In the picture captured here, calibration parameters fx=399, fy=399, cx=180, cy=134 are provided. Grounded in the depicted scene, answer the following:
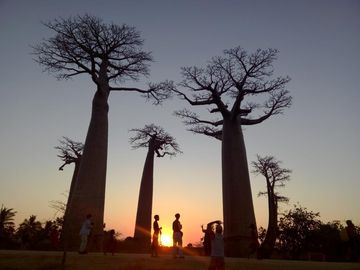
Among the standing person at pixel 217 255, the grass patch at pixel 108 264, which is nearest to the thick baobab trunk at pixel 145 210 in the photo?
the grass patch at pixel 108 264

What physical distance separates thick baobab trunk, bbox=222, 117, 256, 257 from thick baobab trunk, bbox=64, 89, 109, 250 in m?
4.36

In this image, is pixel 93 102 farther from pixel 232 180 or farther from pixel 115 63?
pixel 232 180

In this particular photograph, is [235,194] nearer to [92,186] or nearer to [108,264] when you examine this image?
[92,186]

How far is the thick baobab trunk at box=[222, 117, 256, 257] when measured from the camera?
1338 cm

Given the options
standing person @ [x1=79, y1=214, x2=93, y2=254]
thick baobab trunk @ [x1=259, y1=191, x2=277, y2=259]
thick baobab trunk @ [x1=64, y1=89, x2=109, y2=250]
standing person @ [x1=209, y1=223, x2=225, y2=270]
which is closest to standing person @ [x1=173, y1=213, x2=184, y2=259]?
standing person @ [x1=79, y1=214, x2=93, y2=254]

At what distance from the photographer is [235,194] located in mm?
13992

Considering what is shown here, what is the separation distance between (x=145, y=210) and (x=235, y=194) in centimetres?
872

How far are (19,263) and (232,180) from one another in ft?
27.0

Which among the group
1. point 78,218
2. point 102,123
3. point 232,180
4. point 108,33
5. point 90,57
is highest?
point 108,33

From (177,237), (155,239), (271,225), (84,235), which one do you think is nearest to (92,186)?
(84,235)

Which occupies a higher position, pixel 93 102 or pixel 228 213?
pixel 93 102

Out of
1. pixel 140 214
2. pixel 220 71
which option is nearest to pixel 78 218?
pixel 220 71

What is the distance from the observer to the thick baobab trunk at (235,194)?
43.9 ft

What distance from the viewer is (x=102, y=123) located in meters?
13.7
